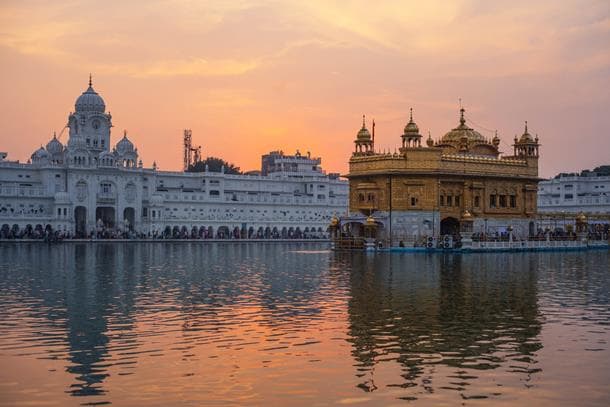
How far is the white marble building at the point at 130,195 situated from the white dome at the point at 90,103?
→ 0.42 feet

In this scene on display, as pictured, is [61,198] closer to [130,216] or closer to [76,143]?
[76,143]

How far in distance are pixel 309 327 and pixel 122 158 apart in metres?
99.1

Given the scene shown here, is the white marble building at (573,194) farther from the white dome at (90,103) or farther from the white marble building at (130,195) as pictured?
the white dome at (90,103)

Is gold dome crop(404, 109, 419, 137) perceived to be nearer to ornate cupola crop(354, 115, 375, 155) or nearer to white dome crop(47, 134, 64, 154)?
ornate cupola crop(354, 115, 375, 155)

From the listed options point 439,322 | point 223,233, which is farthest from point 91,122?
point 439,322

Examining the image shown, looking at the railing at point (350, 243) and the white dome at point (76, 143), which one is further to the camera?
the white dome at point (76, 143)

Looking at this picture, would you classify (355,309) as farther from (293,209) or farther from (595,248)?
(293,209)

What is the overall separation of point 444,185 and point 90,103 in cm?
6241

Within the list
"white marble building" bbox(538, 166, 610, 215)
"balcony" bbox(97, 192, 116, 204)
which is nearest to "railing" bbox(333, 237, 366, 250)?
"balcony" bbox(97, 192, 116, 204)

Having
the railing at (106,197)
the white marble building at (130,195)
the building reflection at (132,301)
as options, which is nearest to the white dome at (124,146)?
the white marble building at (130,195)

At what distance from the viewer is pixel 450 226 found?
7188 centimetres

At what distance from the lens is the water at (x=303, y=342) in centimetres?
1409

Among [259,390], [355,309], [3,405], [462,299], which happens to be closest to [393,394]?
[259,390]

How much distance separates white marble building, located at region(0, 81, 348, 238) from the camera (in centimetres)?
10762
